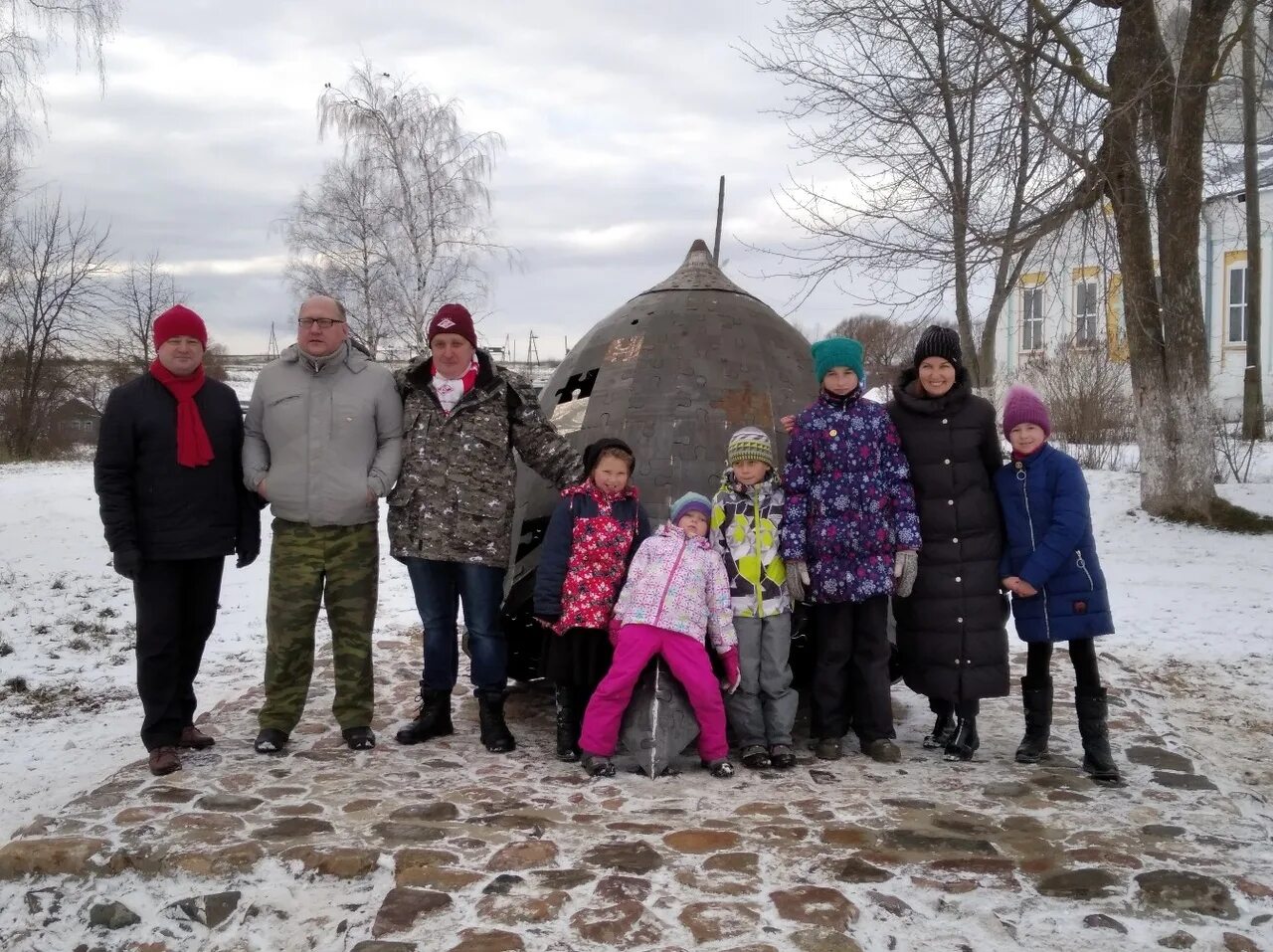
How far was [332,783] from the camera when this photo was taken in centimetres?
386

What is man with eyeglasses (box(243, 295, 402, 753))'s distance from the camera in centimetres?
415

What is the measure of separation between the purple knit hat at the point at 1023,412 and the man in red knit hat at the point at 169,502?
323 cm

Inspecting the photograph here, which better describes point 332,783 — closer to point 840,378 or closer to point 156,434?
point 156,434

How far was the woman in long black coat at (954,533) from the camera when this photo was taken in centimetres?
410

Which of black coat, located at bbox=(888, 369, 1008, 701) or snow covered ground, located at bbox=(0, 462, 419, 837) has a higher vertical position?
black coat, located at bbox=(888, 369, 1008, 701)

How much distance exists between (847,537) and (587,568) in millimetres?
1068

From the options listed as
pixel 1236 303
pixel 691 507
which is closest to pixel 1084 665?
pixel 691 507

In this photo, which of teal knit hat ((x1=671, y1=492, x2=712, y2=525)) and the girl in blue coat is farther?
teal knit hat ((x1=671, y1=492, x2=712, y2=525))

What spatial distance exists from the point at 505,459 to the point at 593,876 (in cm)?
189

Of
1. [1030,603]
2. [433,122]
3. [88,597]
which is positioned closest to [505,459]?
[1030,603]

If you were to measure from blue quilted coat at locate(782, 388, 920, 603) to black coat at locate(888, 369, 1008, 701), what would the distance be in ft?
0.34

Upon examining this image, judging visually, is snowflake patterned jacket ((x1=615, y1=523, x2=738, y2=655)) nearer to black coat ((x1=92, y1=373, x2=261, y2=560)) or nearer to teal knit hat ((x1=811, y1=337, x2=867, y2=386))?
teal knit hat ((x1=811, y1=337, x2=867, y2=386))

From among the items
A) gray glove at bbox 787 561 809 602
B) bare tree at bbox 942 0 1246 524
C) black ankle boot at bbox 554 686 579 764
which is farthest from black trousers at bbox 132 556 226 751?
bare tree at bbox 942 0 1246 524

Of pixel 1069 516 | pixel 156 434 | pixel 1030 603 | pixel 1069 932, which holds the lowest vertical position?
pixel 1069 932
